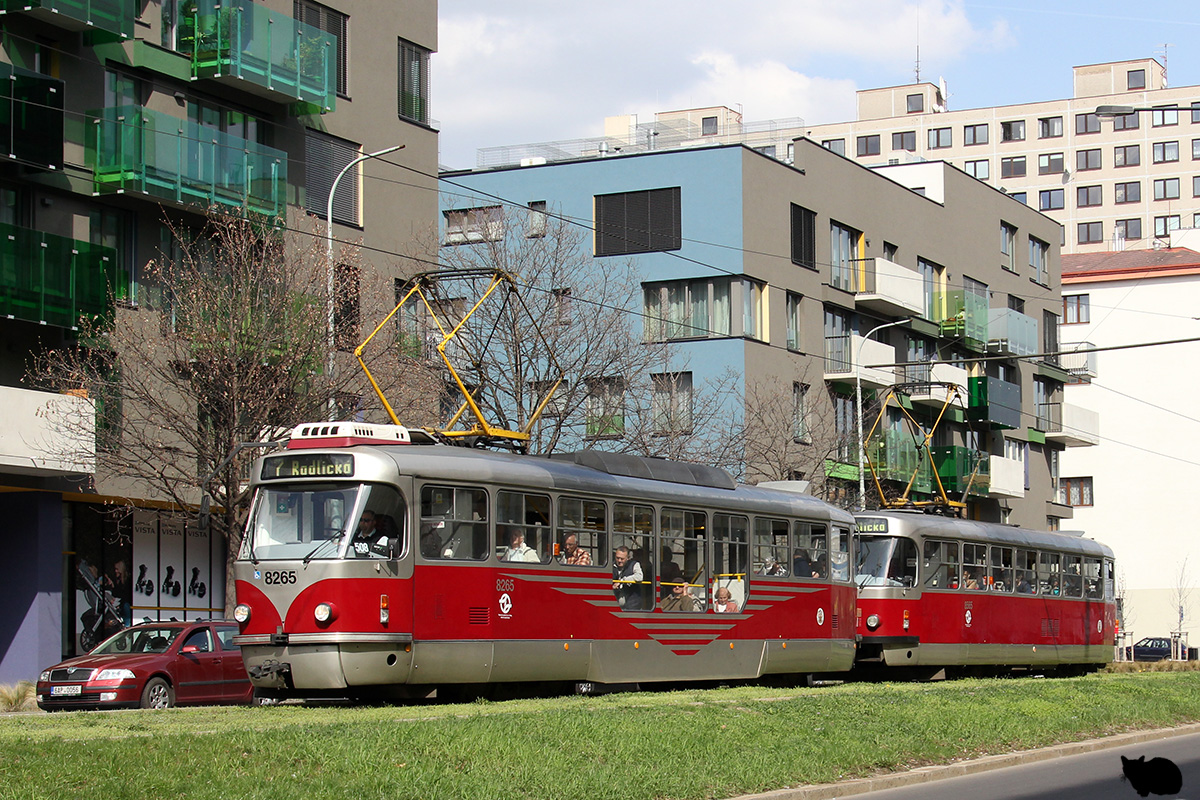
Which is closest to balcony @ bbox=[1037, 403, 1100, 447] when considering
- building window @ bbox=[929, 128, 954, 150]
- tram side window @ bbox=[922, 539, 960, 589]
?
building window @ bbox=[929, 128, 954, 150]

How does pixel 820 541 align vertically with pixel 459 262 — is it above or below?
below

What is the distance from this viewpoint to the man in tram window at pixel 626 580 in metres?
20.3

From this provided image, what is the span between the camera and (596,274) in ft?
149

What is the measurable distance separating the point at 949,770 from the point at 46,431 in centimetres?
1661

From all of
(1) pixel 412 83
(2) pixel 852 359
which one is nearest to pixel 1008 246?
(2) pixel 852 359

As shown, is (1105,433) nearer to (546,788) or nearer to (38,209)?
(38,209)

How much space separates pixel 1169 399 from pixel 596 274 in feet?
156

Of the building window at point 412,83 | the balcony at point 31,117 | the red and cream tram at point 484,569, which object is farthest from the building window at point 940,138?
the red and cream tram at point 484,569

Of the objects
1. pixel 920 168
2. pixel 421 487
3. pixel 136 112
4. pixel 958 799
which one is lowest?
pixel 958 799

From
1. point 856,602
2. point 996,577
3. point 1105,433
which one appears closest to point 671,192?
point 996,577

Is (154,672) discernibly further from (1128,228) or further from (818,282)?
(1128,228)

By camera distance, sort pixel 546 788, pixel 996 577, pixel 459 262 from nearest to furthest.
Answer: pixel 546 788 < pixel 996 577 < pixel 459 262

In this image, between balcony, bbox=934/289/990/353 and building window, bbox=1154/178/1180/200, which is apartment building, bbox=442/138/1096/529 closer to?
balcony, bbox=934/289/990/353

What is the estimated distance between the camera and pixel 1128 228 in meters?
103
